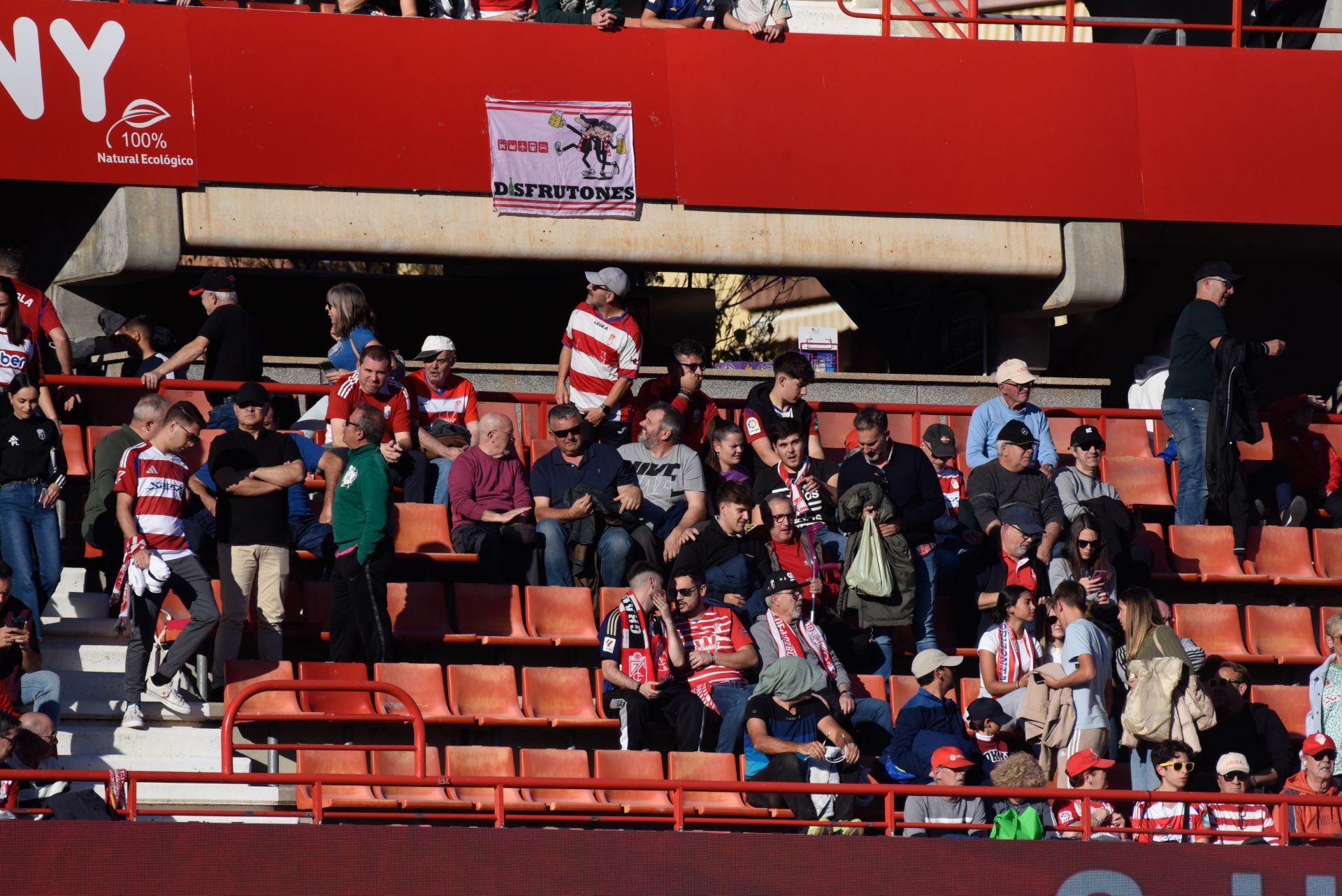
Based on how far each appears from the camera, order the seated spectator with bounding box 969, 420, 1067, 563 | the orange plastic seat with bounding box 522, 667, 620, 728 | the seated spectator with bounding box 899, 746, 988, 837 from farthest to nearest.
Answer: the seated spectator with bounding box 969, 420, 1067, 563, the orange plastic seat with bounding box 522, 667, 620, 728, the seated spectator with bounding box 899, 746, 988, 837

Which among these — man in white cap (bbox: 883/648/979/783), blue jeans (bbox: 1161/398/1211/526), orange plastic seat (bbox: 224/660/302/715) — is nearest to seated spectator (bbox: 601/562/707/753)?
man in white cap (bbox: 883/648/979/783)

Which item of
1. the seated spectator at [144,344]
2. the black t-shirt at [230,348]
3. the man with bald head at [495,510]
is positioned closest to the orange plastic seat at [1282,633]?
the man with bald head at [495,510]

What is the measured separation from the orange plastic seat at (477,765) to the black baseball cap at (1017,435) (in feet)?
12.0

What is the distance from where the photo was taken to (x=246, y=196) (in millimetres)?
13039

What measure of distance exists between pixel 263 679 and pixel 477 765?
115 centimetres

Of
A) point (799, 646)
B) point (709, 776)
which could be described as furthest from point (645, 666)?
point (799, 646)

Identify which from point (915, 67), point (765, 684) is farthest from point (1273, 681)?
point (915, 67)

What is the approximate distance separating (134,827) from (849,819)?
3.28m

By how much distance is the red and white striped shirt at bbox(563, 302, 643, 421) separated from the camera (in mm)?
11883

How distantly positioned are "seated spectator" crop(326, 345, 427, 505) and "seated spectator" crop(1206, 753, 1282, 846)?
476 centimetres

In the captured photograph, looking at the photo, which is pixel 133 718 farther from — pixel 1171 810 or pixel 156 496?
pixel 1171 810

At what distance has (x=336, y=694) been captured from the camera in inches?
381

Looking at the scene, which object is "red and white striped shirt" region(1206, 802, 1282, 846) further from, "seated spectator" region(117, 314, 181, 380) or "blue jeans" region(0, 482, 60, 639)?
"seated spectator" region(117, 314, 181, 380)

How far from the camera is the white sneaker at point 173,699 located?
9375mm
